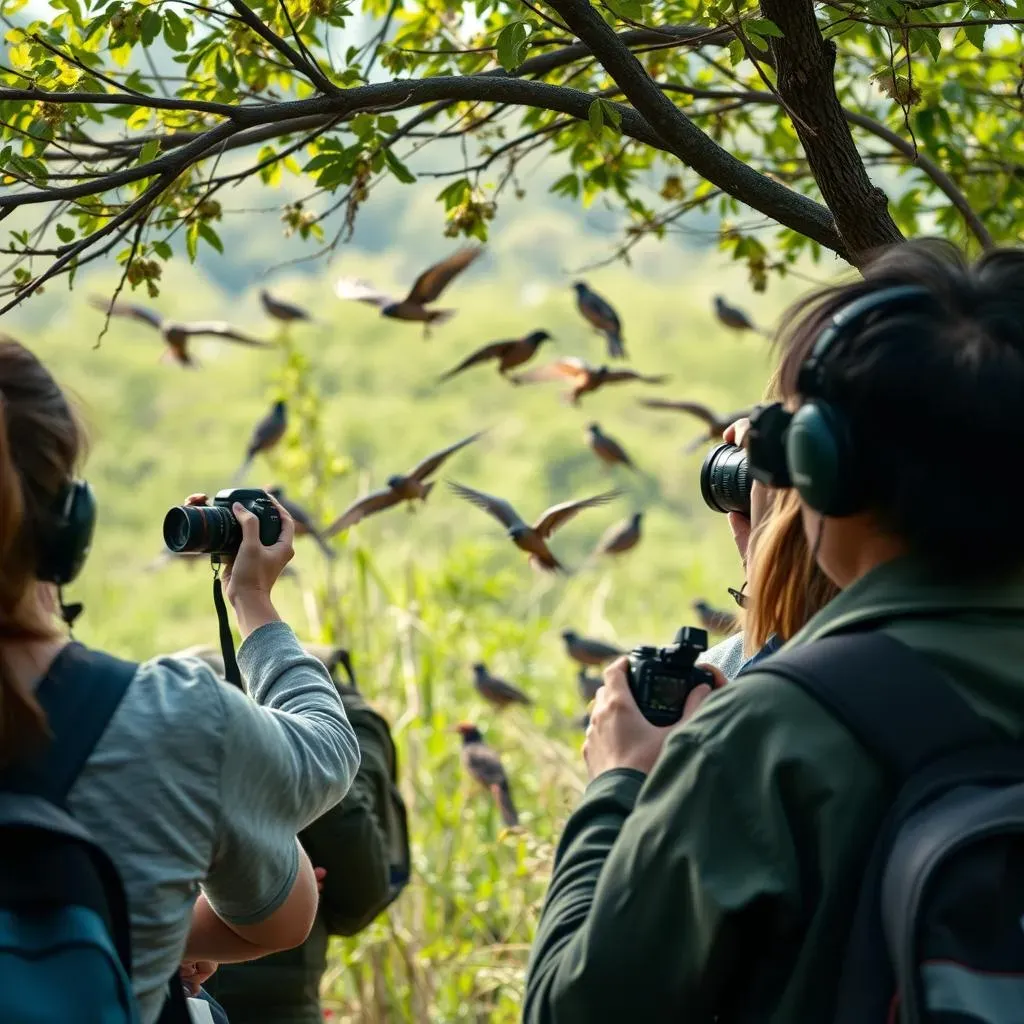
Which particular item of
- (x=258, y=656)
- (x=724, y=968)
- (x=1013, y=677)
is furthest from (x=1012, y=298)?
(x=258, y=656)

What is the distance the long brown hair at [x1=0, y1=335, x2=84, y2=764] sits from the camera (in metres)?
1.15

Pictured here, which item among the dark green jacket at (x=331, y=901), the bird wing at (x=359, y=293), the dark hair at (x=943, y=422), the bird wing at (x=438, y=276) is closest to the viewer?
the dark hair at (x=943, y=422)

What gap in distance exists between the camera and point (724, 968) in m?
1.11

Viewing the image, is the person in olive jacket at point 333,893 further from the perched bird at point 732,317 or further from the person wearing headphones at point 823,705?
the perched bird at point 732,317

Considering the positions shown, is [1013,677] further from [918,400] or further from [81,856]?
[81,856]

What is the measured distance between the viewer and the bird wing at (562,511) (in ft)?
10.9

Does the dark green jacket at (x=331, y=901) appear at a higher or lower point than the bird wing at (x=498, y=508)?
lower

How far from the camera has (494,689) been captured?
17.5 feet

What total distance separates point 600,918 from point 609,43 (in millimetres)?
1325

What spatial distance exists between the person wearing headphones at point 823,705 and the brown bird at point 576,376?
116 inches

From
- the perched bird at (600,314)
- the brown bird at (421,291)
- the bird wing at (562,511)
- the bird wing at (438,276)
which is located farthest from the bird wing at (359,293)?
the perched bird at (600,314)

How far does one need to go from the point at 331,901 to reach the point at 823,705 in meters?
1.93

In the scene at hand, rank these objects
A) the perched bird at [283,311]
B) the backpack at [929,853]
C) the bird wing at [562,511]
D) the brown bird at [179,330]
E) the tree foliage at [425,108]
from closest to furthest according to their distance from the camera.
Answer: the backpack at [929,853] < the tree foliage at [425,108] < the bird wing at [562,511] < the brown bird at [179,330] < the perched bird at [283,311]

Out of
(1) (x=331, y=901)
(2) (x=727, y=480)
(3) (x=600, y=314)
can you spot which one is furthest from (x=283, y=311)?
(2) (x=727, y=480)
